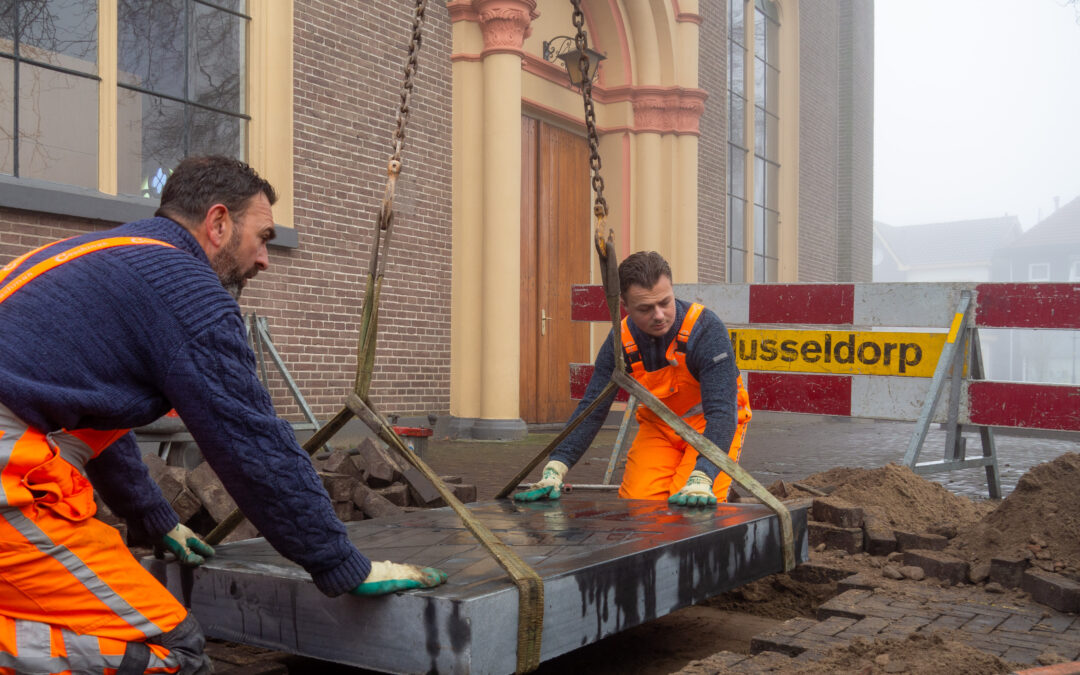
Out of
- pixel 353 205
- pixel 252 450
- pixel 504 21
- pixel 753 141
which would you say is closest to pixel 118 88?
pixel 353 205

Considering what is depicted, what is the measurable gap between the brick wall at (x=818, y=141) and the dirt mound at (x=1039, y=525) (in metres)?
12.4

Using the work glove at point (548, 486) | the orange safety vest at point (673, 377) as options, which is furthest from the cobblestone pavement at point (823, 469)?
the orange safety vest at point (673, 377)

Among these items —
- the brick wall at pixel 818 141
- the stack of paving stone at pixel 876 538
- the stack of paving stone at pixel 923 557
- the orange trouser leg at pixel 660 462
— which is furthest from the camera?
the brick wall at pixel 818 141

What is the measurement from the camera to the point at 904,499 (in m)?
5.25

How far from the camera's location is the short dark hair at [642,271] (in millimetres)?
4148

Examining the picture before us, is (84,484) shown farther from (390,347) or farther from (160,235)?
(390,347)

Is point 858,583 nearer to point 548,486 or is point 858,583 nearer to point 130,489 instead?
point 548,486

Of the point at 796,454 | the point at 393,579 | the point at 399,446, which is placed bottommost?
the point at 796,454

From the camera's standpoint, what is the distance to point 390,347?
9.03 meters

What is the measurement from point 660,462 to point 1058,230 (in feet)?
241

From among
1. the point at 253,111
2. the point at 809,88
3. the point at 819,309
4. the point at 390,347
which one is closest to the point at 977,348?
the point at 819,309

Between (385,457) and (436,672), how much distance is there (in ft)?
10.4

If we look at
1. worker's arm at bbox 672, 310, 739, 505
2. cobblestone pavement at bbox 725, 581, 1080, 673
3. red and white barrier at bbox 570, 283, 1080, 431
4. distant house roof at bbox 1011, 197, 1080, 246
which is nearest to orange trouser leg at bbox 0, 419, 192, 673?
cobblestone pavement at bbox 725, 581, 1080, 673

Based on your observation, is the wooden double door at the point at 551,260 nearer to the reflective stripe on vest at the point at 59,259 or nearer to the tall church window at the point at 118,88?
the tall church window at the point at 118,88
